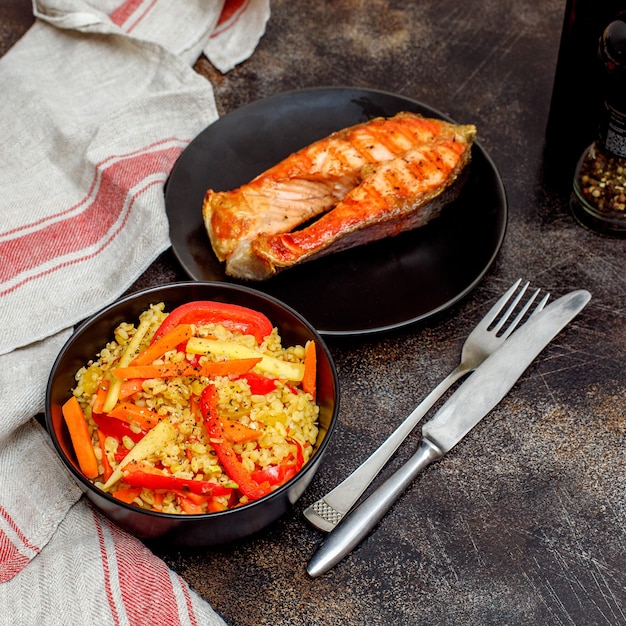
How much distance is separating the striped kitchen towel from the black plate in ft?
0.35

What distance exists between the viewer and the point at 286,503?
1.75 meters

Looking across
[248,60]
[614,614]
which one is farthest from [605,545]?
[248,60]

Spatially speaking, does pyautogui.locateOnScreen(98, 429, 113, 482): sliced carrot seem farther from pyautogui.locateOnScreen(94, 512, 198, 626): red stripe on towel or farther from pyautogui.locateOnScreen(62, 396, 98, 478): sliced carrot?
pyautogui.locateOnScreen(94, 512, 198, 626): red stripe on towel

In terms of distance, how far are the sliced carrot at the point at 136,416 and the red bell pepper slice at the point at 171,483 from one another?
0.39 feet

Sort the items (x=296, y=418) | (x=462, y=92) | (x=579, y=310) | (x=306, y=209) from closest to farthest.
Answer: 1. (x=296, y=418)
2. (x=579, y=310)
3. (x=306, y=209)
4. (x=462, y=92)

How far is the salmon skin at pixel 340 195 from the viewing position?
7.30 ft

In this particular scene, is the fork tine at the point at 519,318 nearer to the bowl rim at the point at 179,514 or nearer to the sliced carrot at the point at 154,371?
the bowl rim at the point at 179,514

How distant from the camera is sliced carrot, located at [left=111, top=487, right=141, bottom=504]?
1.71m

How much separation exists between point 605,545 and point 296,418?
765 mm

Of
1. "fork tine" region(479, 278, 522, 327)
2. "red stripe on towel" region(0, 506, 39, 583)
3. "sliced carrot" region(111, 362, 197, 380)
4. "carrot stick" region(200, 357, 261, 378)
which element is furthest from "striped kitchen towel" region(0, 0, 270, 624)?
"fork tine" region(479, 278, 522, 327)

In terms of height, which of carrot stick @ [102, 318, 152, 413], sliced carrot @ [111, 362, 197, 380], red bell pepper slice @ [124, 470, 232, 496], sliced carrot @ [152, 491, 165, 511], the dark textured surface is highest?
sliced carrot @ [111, 362, 197, 380]

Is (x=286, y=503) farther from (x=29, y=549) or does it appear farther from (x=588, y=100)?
(x=588, y=100)

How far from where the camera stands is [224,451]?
1.72 metres

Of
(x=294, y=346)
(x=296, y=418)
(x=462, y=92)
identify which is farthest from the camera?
(x=462, y=92)
